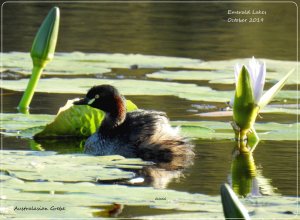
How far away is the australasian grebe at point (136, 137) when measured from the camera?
265 inches

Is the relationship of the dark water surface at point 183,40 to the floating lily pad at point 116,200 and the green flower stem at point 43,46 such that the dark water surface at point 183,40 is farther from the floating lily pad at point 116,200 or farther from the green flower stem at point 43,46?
the floating lily pad at point 116,200

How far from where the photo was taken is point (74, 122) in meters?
7.38

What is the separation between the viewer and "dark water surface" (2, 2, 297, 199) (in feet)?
20.4

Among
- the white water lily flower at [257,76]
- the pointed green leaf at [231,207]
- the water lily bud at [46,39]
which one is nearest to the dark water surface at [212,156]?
the white water lily flower at [257,76]

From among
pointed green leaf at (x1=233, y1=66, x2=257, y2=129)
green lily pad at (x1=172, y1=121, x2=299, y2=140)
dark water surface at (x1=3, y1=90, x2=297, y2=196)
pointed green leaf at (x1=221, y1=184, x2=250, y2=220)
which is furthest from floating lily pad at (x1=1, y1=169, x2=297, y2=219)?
green lily pad at (x1=172, y1=121, x2=299, y2=140)

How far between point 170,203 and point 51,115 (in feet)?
10.3

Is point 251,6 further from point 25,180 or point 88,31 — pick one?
point 25,180

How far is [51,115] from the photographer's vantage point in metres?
7.82

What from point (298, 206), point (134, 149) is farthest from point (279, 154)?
point (298, 206)

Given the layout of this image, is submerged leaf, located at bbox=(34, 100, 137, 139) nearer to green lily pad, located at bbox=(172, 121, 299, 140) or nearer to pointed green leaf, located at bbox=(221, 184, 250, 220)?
green lily pad, located at bbox=(172, 121, 299, 140)

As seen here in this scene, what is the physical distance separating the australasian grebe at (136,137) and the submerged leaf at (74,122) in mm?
341

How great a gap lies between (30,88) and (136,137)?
1438 mm

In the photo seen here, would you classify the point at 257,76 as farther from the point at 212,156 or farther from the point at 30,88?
the point at 30,88
